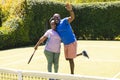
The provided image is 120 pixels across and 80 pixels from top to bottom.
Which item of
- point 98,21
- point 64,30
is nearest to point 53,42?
point 64,30

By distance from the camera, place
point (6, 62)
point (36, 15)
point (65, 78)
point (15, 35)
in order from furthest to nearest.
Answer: point (36, 15), point (15, 35), point (6, 62), point (65, 78)

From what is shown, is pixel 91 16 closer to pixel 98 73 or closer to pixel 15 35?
pixel 15 35

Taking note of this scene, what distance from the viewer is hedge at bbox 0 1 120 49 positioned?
24123 millimetres

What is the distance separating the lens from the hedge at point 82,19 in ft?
79.1

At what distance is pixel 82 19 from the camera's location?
2933cm

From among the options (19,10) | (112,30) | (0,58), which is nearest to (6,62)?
(0,58)

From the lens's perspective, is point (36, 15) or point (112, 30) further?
point (112, 30)

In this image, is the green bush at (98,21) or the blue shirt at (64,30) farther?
the green bush at (98,21)

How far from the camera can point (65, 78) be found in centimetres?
593

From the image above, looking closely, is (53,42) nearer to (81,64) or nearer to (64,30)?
(64,30)

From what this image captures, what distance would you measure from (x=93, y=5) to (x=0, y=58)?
1342 centimetres

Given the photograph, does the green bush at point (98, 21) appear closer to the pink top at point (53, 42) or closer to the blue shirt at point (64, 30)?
the blue shirt at point (64, 30)

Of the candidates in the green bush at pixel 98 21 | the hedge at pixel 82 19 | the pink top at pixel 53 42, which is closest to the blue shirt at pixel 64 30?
the pink top at pixel 53 42

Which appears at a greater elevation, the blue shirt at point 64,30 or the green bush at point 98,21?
the blue shirt at point 64,30
